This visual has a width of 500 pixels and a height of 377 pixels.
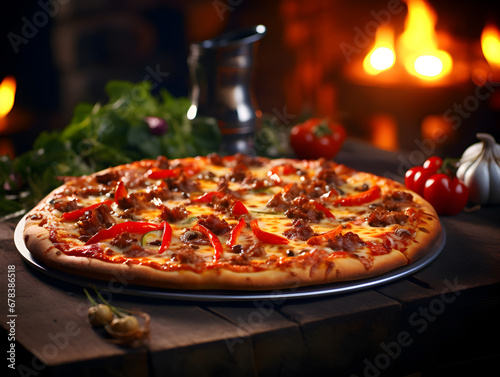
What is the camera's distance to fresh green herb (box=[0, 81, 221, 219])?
4.34 m

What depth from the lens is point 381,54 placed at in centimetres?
764

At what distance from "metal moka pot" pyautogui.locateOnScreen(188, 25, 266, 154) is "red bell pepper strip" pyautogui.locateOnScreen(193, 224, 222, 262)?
6.28 feet

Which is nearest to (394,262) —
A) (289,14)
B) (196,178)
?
(196,178)

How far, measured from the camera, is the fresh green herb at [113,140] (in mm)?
4344

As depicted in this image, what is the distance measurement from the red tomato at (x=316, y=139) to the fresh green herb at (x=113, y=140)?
2.07ft

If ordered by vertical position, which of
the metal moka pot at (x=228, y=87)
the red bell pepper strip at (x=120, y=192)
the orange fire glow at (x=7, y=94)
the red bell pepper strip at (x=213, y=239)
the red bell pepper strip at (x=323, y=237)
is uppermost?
the metal moka pot at (x=228, y=87)

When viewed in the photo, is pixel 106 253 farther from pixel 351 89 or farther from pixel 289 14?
pixel 289 14

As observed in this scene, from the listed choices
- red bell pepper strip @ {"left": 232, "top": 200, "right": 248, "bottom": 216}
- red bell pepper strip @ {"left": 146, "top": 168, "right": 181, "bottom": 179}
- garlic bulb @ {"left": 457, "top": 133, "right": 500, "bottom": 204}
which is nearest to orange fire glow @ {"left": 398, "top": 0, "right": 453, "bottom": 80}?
garlic bulb @ {"left": 457, "top": 133, "right": 500, "bottom": 204}

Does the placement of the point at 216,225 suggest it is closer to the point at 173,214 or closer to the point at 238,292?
the point at 173,214

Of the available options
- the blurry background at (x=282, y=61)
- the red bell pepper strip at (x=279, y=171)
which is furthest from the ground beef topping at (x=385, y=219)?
the blurry background at (x=282, y=61)

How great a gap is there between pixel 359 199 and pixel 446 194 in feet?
1.64

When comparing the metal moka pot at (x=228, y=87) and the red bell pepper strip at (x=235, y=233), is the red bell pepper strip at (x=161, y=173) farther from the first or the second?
the red bell pepper strip at (x=235, y=233)

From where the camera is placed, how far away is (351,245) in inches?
115

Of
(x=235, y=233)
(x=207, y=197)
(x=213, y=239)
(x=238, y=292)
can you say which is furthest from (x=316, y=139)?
(x=238, y=292)
